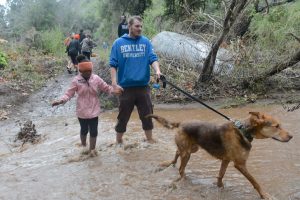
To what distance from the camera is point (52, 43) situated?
26.7 m

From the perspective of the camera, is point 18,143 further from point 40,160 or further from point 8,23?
point 8,23

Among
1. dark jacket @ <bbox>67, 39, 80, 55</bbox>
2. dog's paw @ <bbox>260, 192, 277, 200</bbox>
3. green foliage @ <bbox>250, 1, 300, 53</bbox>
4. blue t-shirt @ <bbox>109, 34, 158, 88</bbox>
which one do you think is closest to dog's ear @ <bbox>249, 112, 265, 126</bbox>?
dog's paw @ <bbox>260, 192, 277, 200</bbox>

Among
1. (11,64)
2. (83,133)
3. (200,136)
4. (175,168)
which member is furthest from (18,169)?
(11,64)

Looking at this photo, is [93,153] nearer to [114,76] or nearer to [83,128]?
[83,128]

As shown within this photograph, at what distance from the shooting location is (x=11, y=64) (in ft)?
61.5

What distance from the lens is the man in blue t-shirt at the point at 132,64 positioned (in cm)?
681

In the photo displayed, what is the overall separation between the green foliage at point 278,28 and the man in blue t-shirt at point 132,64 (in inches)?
249

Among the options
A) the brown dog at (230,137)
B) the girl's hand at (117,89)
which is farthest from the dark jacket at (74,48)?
the brown dog at (230,137)

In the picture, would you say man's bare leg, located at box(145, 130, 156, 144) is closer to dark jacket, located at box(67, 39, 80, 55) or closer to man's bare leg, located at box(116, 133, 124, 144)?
man's bare leg, located at box(116, 133, 124, 144)

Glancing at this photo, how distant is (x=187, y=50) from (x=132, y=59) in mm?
6417

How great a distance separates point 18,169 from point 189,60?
7459mm

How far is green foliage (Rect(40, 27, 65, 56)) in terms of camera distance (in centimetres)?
2662

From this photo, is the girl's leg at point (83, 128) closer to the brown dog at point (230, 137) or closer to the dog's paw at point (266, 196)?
the brown dog at point (230, 137)

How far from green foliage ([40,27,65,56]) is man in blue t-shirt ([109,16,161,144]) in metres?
20.1
